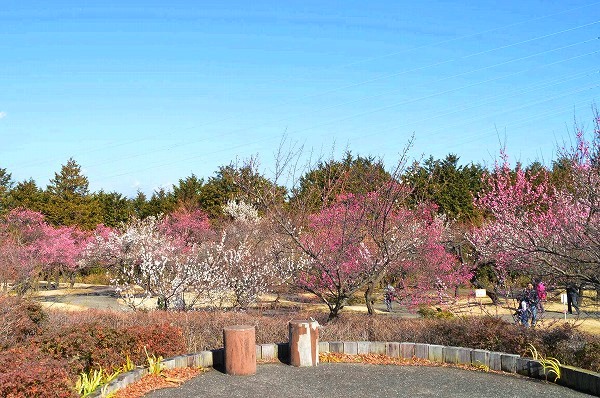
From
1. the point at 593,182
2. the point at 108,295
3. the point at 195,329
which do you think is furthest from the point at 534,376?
the point at 108,295

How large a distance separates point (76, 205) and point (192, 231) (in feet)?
42.0

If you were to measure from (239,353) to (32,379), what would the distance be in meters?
4.36

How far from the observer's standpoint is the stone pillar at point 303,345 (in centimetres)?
1174

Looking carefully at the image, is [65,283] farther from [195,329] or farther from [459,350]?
[459,350]

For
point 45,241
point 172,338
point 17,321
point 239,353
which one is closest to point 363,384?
point 239,353

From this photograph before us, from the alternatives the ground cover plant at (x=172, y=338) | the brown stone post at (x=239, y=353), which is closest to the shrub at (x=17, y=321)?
the ground cover plant at (x=172, y=338)

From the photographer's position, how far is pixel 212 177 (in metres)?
49.3

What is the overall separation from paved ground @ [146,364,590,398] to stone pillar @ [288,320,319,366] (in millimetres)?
209

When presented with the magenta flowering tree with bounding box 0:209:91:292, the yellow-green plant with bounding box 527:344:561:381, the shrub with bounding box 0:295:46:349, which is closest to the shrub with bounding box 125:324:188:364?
the shrub with bounding box 0:295:46:349

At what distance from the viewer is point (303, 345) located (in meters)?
11.8

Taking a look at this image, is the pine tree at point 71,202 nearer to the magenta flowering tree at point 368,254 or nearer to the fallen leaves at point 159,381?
the magenta flowering tree at point 368,254

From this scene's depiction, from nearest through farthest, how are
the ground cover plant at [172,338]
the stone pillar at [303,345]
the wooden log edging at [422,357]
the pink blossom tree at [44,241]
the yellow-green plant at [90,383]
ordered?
1. the ground cover plant at [172,338]
2. the yellow-green plant at [90,383]
3. the wooden log edging at [422,357]
4. the stone pillar at [303,345]
5. the pink blossom tree at [44,241]

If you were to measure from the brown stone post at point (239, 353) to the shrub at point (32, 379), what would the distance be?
347cm

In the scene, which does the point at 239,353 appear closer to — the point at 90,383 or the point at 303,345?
the point at 303,345
